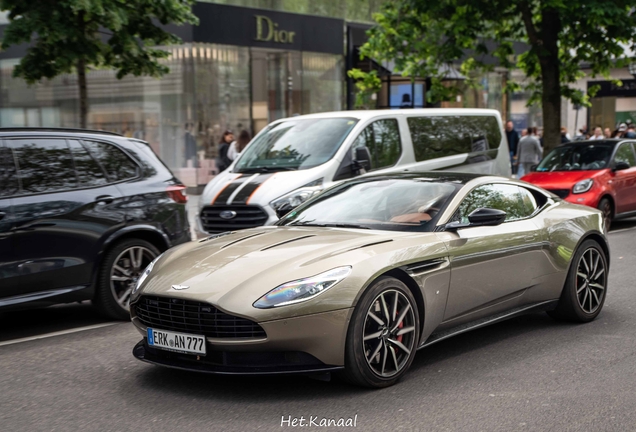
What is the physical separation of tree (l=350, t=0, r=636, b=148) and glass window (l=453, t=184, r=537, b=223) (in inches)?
466

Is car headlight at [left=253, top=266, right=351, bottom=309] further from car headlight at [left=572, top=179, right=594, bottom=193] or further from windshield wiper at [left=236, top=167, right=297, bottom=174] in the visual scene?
car headlight at [left=572, top=179, right=594, bottom=193]

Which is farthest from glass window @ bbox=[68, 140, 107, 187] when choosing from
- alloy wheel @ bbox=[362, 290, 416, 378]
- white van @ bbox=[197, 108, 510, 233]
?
alloy wheel @ bbox=[362, 290, 416, 378]

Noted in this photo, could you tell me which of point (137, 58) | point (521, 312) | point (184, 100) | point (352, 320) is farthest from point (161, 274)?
point (184, 100)

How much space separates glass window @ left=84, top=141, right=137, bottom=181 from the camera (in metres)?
7.75

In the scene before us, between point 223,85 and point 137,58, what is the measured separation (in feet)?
32.5

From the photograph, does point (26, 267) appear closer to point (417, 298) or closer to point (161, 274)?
point (161, 274)

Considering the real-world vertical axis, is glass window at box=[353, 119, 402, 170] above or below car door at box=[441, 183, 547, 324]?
above

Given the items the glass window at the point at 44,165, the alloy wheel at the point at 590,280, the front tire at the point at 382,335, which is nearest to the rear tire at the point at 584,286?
the alloy wheel at the point at 590,280

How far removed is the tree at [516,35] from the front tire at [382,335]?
13850mm

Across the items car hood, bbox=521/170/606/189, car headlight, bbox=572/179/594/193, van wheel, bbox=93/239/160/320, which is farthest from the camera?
car hood, bbox=521/170/606/189

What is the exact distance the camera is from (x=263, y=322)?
4848mm

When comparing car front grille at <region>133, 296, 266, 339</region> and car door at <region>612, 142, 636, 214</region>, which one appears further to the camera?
car door at <region>612, 142, 636, 214</region>

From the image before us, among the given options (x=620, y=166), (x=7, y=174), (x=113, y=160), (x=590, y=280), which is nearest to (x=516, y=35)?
(x=620, y=166)

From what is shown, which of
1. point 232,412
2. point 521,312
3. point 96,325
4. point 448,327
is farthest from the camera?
point 96,325
